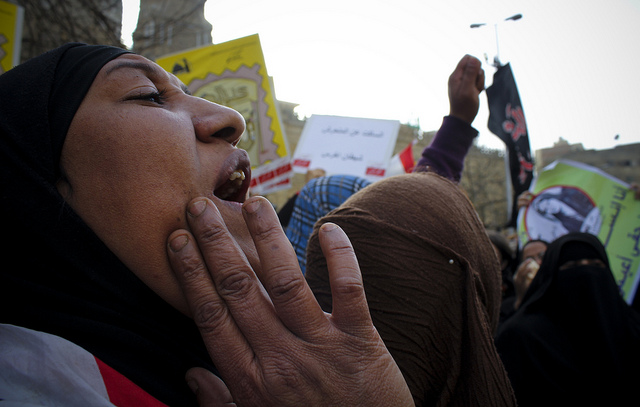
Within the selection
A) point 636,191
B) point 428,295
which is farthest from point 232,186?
point 636,191

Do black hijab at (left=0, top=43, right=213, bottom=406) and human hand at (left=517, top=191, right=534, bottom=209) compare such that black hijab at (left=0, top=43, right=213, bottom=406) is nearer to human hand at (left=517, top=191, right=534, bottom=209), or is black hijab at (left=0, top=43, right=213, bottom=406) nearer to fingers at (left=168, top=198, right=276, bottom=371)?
fingers at (left=168, top=198, right=276, bottom=371)

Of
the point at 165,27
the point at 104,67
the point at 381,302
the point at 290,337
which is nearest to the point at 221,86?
the point at 165,27

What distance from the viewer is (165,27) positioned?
5367 millimetres

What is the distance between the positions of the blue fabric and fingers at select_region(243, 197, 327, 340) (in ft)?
4.50

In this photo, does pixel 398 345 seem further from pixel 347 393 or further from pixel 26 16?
pixel 26 16

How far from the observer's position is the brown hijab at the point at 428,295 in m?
1.15

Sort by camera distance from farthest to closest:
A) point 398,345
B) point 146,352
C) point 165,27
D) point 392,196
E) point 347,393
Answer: point 165,27, point 392,196, point 398,345, point 146,352, point 347,393

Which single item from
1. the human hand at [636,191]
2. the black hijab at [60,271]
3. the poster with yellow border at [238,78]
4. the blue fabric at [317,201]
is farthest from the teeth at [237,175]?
the human hand at [636,191]

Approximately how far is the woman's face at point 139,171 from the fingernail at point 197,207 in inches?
2.1

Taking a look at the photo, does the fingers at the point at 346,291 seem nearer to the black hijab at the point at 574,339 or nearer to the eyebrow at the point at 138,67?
the eyebrow at the point at 138,67

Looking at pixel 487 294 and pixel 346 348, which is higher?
pixel 346 348

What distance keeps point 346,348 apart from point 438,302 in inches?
20.2

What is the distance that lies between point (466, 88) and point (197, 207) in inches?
57.0

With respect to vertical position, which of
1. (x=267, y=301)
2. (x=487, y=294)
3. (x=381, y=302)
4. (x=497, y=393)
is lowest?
(x=497, y=393)
